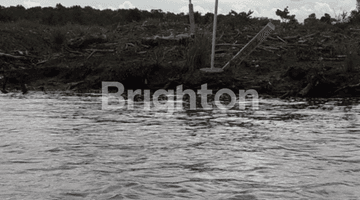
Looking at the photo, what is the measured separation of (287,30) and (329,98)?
834cm

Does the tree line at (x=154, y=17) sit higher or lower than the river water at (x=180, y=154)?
higher

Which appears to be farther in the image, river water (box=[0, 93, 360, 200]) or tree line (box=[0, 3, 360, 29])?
tree line (box=[0, 3, 360, 29])

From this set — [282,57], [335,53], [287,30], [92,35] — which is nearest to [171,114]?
[282,57]

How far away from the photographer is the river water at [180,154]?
407 cm

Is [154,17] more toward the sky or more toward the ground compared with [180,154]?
more toward the sky

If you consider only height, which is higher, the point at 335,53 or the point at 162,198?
the point at 335,53

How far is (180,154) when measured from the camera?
5441mm

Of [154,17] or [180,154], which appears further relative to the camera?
[154,17]

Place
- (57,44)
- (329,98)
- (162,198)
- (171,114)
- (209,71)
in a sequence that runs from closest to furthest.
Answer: (162,198), (171,114), (329,98), (209,71), (57,44)

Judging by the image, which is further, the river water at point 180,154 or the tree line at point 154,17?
the tree line at point 154,17

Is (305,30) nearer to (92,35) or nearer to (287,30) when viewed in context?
(287,30)

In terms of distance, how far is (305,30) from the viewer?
64.2ft

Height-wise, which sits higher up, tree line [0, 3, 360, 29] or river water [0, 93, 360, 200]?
tree line [0, 3, 360, 29]

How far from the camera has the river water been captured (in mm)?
4074
